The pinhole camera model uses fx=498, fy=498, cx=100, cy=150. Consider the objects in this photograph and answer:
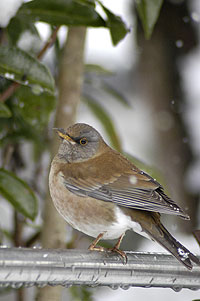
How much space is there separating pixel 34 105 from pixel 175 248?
0.99 metres

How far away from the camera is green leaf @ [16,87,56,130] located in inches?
80.0

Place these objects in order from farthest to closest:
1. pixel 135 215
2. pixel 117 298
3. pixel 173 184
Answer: pixel 173 184 < pixel 117 298 < pixel 135 215

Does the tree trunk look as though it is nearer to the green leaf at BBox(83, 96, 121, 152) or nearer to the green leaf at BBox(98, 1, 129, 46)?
the green leaf at BBox(98, 1, 129, 46)

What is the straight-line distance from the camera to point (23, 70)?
167 centimetres

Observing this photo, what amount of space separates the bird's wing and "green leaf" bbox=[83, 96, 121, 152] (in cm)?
67

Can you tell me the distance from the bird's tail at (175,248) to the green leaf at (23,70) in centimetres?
62

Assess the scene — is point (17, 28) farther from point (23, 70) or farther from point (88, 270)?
point (88, 270)

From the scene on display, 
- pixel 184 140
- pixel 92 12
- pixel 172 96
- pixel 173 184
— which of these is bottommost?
pixel 173 184

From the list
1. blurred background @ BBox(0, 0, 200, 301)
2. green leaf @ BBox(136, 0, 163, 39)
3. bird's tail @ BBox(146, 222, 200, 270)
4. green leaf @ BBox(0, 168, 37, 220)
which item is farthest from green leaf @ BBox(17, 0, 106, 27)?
bird's tail @ BBox(146, 222, 200, 270)

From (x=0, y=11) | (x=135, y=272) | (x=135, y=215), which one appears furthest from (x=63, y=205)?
(x=0, y=11)

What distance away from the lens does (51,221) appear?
186 cm

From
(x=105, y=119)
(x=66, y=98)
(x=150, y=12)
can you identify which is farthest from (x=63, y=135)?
(x=105, y=119)

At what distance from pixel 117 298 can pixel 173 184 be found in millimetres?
895

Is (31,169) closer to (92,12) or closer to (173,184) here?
(92,12)
